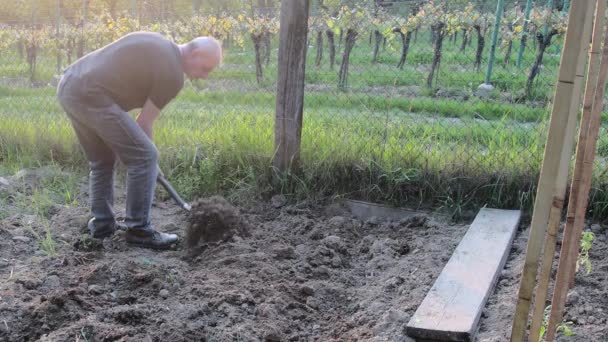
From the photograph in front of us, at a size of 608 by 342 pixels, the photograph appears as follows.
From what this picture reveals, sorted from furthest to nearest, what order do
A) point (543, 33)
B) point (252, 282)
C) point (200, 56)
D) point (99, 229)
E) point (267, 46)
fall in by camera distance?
point (267, 46) < point (543, 33) < point (99, 229) < point (200, 56) < point (252, 282)

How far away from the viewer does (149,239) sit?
3770mm

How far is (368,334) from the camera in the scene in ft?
8.20

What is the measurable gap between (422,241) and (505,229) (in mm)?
514

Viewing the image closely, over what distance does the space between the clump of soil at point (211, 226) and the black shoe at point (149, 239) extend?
150 millimetres

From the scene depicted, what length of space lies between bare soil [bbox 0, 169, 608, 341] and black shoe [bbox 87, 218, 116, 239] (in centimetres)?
6

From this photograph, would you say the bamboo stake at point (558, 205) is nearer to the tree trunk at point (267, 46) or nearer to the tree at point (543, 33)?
the tree at point (543, 33)

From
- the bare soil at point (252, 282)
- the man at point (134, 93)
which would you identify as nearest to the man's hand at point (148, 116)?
the man at point (134, 93)

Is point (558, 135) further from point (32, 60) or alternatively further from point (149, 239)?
point (32, 60)

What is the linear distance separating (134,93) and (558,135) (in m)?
2.78

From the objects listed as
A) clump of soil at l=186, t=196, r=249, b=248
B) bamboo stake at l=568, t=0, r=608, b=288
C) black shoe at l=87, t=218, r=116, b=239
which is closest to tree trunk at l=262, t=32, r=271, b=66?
black shoe at l=87, t=218, r=116, b=239

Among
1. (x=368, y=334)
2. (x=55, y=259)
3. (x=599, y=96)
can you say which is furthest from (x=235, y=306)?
(x=599, y=96)

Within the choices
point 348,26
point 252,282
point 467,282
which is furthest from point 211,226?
point 348,26

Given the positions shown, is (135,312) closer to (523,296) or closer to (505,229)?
(523,296)

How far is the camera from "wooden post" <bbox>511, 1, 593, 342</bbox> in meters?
1.47
